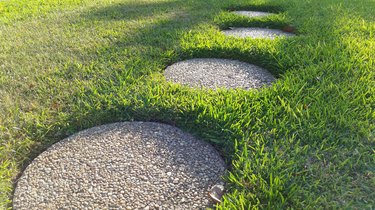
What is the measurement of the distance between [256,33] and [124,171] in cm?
244

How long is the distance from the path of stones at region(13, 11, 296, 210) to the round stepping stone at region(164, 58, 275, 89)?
0.59 metres

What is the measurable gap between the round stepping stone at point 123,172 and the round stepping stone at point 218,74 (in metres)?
0.61

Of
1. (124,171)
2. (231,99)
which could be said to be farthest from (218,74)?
(124,171)

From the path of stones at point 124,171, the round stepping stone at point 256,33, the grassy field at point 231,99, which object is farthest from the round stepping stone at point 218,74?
the round stepping stone at point 256,33

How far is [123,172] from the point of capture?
1.43 m

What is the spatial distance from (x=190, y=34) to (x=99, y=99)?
4.93 ft

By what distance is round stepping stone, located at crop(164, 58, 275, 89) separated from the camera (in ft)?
7.07

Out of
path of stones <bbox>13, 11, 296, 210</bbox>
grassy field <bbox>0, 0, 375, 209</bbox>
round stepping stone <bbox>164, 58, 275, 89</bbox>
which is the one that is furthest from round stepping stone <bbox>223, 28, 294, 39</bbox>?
path of stones <bbox>13, 11, 296, 210</bbox>

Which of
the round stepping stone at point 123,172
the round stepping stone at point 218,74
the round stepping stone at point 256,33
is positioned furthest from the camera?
the round stepping stone at point 256,33

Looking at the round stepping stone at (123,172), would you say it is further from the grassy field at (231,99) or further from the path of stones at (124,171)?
the grassy field at (231,99)

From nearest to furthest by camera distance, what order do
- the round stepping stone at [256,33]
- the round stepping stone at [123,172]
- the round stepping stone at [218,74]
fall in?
the round stepping stone at [123,172] → the round stepping stone at [218,74] → the round stepping stone at [256,33]

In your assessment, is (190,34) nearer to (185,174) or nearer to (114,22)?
(114,22)

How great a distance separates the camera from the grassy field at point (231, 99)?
1.33 meters

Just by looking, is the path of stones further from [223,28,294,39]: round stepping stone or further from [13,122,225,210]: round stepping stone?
[223,28,294,39]: round stepping stone
